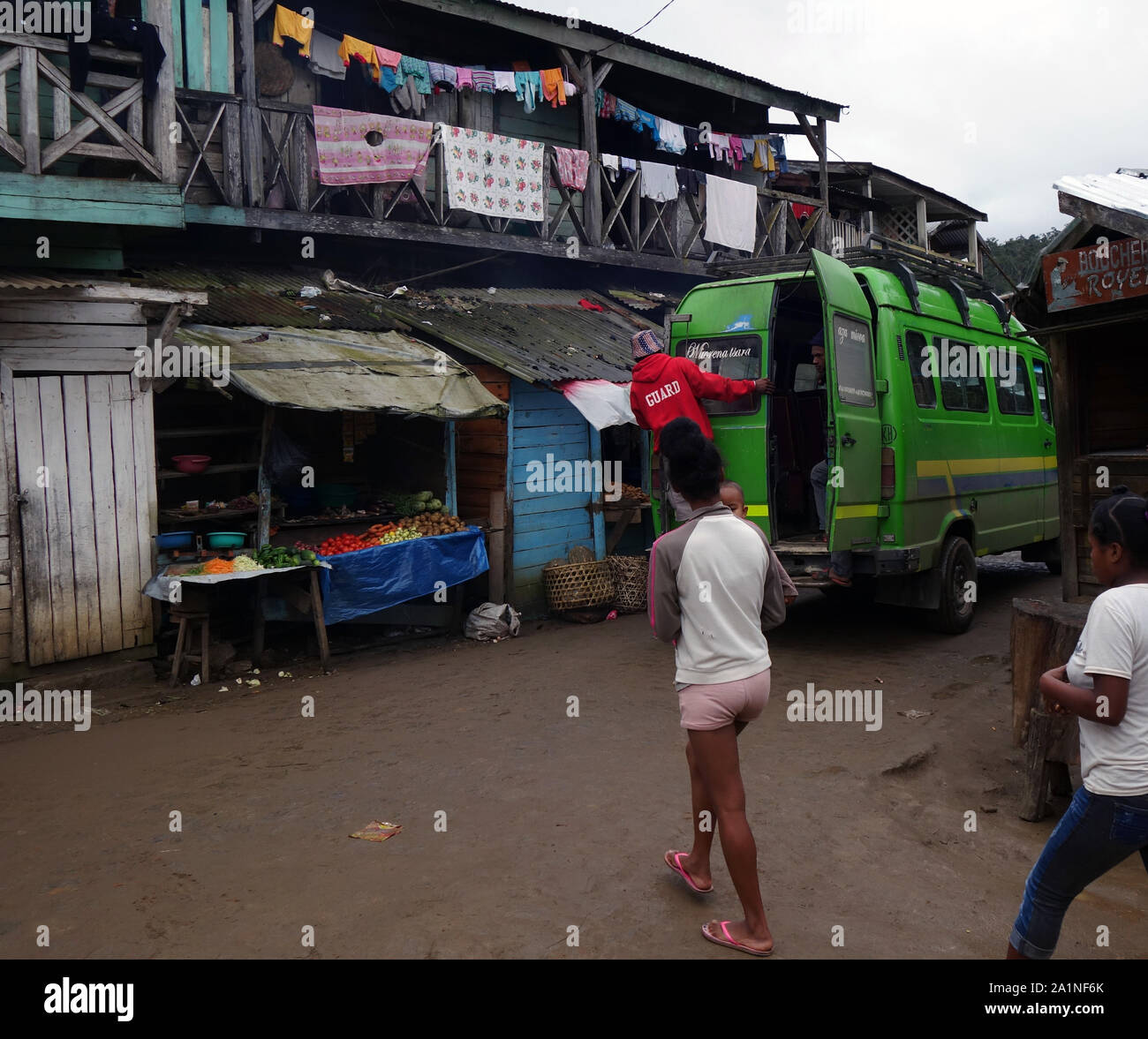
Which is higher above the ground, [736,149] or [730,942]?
[736,149]

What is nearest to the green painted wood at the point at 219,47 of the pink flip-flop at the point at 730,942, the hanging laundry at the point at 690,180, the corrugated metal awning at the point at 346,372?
the corrugated metal awning at the point at 346,372

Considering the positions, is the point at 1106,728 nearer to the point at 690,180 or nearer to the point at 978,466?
the point at 978,466

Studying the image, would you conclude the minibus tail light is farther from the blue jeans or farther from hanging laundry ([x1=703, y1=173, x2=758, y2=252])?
hanging laundry ([x1=703, y1=173, x2=758, y2=252])

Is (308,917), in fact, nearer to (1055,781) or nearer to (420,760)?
(420,760)

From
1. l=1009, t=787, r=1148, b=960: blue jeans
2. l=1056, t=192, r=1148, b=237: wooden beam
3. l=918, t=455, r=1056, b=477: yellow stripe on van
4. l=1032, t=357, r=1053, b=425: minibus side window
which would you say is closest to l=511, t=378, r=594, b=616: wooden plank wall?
l=918, t=455, r=1056, b=477: yellow stripe on van

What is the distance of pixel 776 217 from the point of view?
51.2ft

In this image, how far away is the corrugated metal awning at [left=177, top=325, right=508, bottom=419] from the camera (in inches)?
306

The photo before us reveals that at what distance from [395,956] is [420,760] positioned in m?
2.40

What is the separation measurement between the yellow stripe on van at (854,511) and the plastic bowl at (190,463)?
5.21 metres

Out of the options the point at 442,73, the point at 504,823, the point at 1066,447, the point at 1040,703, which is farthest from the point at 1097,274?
the point at 442,73

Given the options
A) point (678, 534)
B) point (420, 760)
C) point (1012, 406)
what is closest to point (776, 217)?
point (1012, 406)

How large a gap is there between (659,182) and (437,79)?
146 inches

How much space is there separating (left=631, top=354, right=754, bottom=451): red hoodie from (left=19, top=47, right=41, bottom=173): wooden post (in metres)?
4.93

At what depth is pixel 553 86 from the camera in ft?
41.1
